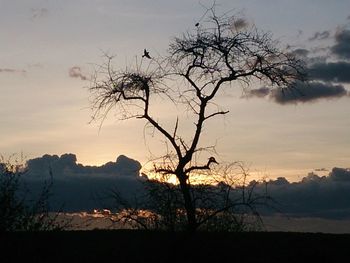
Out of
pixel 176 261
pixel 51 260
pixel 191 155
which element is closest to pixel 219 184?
pixel 191 155

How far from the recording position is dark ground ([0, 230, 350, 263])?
75.4ft

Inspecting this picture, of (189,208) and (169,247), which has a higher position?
(189,208)

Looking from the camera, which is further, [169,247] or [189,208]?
[169,247]

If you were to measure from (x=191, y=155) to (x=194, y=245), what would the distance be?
341 centimetres

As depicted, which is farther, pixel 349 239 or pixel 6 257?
pixel 349 239

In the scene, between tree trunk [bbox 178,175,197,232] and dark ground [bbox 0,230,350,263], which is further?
tree trunk [bbox 178,175,197,232]

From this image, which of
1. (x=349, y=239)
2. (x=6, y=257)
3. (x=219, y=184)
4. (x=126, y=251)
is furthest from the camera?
(x=349, y=239)

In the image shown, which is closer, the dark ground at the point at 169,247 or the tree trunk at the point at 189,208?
the dark ground at the point at 169,247

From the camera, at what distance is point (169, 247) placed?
2425 centimetres

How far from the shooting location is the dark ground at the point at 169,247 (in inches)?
905

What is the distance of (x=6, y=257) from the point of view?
22406 mm

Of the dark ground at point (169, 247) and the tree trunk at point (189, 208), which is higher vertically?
the tree trunk at point (189, 208)

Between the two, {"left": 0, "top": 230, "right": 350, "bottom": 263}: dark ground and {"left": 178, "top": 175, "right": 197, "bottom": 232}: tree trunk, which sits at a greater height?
{"left": 178, "top": 175, "right": 197, "bottom": 232}: tree trunk

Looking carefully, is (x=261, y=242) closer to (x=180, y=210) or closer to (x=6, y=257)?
(x=180, y=210)
